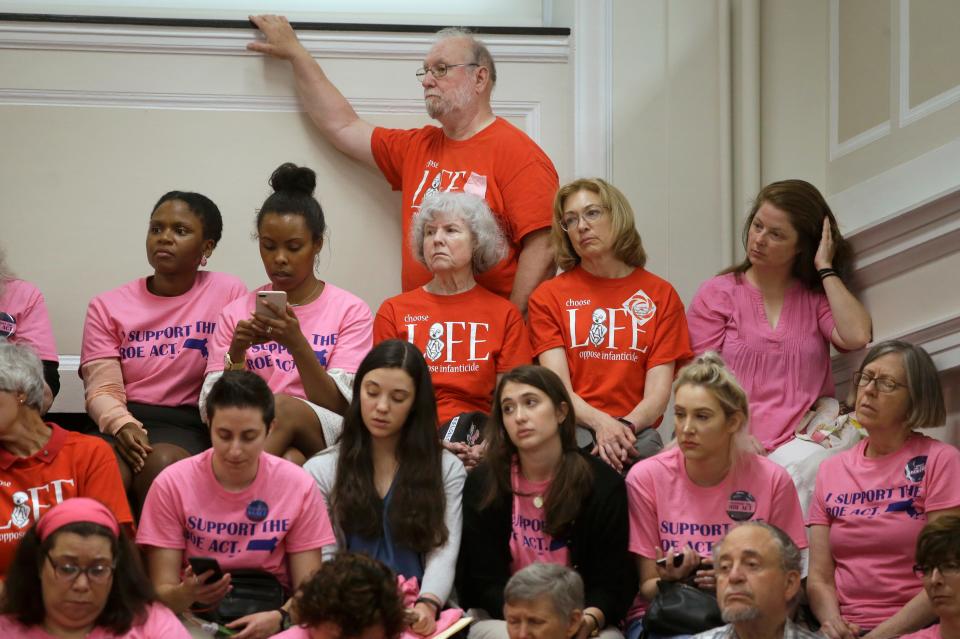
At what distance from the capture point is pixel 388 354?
3830 mm

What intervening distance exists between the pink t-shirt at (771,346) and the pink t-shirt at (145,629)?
1.86 meters

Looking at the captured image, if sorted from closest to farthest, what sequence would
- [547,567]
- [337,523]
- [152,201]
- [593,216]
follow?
[547,567], [337,523], [593,216], [152,201]

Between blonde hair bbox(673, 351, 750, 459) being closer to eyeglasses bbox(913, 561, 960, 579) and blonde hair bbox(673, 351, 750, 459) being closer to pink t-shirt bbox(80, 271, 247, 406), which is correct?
eyeglasses bbox(913, 561, 960, 579)

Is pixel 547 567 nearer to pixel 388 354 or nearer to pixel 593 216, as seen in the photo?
pixel 388 354

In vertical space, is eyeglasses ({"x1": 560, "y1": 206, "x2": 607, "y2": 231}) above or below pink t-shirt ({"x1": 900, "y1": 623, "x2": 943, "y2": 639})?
above

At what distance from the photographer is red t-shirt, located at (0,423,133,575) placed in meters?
3.53

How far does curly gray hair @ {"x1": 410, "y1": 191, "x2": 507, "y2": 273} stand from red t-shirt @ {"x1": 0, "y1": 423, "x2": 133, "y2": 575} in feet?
4.25

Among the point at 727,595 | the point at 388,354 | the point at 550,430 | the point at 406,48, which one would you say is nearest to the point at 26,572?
the point at 388,354

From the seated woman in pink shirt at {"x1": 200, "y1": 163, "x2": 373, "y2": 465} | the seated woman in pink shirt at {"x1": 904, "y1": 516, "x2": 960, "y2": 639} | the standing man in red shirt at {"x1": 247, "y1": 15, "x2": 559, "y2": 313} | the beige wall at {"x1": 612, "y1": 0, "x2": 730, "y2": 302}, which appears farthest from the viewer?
the beige wall at {"x1": 612, "y1": 0, "x2": 730, "y2": 302}

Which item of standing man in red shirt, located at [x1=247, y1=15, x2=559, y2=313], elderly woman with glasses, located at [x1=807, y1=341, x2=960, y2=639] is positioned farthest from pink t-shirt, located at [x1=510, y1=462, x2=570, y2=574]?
standing man in red shirt, located at [x1=247, y1=15, x2=559, y2=313]

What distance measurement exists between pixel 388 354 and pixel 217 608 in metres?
0.80

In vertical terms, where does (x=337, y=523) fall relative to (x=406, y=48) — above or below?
below

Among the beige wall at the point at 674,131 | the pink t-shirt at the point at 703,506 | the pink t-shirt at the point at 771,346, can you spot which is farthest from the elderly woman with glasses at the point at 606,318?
the beige wall at the point at 674,131

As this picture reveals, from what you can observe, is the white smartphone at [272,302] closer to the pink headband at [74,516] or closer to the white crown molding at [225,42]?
the pink headband at [74,516]
